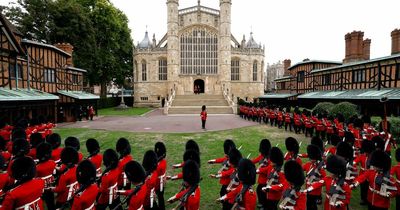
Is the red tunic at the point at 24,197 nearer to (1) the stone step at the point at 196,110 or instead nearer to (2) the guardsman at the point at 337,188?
(2) the guardsman at the point at 337,188

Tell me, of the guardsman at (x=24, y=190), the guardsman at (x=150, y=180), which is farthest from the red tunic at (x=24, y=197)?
the guardsman at (x=150, y=180)

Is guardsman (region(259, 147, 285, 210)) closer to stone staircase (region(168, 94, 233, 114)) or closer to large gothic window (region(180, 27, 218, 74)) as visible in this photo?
stone staircase (region(168, 94, 233, 114))

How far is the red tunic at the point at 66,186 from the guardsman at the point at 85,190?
33.0 inches

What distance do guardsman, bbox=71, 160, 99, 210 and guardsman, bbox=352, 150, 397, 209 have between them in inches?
212

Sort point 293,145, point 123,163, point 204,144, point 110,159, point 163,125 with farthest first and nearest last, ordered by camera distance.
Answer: point 163,125 < point 204,144 < point 293,145 < point 123,163 < point 110,159

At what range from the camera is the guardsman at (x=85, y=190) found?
4.93m

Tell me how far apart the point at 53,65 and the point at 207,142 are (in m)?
18.1

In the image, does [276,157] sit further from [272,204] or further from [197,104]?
[197,104]

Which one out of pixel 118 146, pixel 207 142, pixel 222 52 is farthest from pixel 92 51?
pixel 118 146

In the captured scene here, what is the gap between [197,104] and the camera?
125 ft

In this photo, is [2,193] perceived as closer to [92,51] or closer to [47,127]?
[47,127]

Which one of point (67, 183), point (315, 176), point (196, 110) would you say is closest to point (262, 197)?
point (315, 176)

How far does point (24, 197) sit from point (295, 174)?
200 inches

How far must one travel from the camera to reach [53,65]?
80.1 ft
